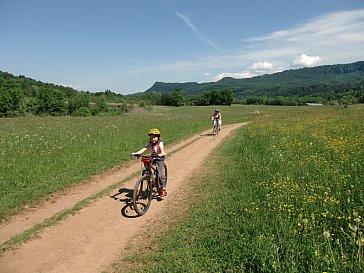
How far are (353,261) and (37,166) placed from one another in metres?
11.0

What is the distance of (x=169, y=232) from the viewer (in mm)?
6219

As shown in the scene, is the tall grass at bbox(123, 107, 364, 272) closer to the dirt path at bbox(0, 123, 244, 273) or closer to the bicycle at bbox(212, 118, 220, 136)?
the dirt path at bbox(0, 123, 244, 273)

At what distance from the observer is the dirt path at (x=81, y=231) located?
5.13m

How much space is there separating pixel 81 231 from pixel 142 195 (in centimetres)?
184

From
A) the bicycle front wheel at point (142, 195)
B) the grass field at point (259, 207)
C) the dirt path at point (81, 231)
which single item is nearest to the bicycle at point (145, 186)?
the bicycle front wheel at point (142, 195)

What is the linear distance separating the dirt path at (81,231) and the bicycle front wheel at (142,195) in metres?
0.19

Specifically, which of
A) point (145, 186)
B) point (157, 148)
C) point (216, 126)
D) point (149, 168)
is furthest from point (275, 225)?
point (216, 126)

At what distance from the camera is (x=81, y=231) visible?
636 centimetres

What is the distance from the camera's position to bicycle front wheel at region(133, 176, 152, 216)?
7250mm

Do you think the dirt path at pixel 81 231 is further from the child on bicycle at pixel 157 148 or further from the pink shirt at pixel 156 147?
the pink shirt at pixel 156 147

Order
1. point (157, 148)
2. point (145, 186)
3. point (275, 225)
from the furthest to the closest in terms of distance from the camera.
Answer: point (157, 148), point (145, 186), point (275, 225)

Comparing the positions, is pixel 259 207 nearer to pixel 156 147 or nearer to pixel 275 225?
pixel 275 225

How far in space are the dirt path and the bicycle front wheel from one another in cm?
19

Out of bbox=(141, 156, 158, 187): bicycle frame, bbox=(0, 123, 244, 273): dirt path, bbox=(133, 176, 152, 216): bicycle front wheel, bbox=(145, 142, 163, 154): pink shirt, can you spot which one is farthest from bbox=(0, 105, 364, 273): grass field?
bbox=(145, 142, 163, 154): pink shirt
